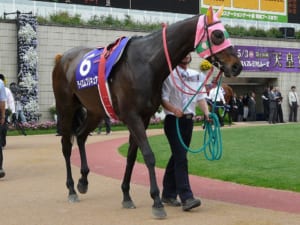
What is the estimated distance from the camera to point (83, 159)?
7.80 m

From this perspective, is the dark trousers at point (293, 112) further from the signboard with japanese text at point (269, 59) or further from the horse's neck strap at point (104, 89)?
the horse's neck strap at point (104, 89)

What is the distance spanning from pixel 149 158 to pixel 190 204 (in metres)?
0.73

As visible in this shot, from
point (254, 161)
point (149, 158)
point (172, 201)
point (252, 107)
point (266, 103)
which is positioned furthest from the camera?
point (252, 107)

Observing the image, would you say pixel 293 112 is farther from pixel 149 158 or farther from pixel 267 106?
pixel 149 158

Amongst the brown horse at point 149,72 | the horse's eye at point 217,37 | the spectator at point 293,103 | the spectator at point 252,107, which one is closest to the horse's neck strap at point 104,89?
the brown horse at point 149,72

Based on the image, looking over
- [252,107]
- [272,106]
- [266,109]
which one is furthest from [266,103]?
[272,106]

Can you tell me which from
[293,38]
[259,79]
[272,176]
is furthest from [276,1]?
[272,176]

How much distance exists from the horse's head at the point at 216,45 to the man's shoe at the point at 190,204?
1477 millimetres

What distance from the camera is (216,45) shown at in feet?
19.9

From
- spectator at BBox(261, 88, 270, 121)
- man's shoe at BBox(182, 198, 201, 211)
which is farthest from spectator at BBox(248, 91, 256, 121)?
man's shoe at BBox(182, 198, 201, 211)

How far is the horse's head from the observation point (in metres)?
6.00

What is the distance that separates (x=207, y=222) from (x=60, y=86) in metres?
3.11

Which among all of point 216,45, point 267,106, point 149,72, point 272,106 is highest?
point 216,45

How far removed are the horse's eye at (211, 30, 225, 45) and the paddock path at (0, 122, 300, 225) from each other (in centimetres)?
190
